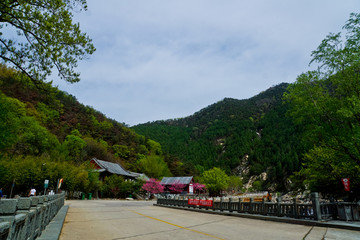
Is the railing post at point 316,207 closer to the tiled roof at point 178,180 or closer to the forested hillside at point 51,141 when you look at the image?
the forested hillside at point 51,141

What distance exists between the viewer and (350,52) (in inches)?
615

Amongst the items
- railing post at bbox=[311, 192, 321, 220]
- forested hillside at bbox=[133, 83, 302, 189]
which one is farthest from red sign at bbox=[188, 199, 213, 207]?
forested hillside at bbox=[133, 83, 302, 189]

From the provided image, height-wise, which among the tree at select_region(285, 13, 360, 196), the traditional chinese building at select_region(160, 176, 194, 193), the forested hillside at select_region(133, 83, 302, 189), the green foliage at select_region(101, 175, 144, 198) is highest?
the forested hillside at select_region(133, 83, 302, 189)

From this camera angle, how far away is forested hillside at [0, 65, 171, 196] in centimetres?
3156

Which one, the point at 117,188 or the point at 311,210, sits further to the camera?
the point at 117,188

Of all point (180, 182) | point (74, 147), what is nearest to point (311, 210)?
point (180, 182)

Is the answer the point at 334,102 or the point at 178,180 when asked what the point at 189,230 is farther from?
the point at 178,180

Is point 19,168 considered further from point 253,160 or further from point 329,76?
point 253,160

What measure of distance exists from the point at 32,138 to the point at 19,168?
22.2m

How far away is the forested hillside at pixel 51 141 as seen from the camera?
3156 centimetres

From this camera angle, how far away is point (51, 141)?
6141cm

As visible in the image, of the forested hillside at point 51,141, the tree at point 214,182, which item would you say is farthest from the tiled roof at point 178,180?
the forested hillside at point 51,141

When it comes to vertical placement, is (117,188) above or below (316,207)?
below

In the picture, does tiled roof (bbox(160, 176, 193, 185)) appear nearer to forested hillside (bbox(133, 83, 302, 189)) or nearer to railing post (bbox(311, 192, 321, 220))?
forested hillside (bbox(133, 83, 302, 189))
